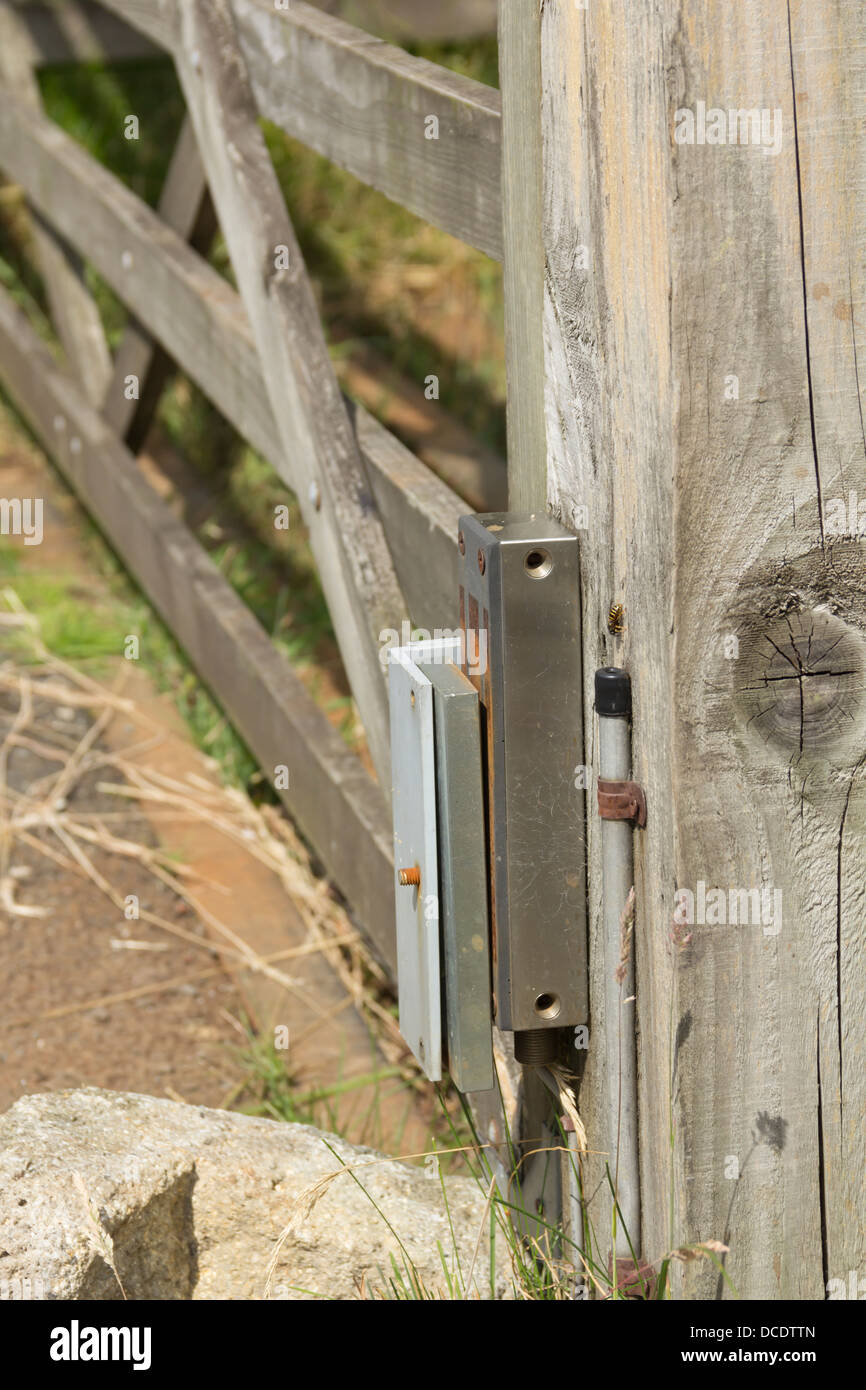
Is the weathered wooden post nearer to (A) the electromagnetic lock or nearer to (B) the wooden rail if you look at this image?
(A) the electromagnetic lock

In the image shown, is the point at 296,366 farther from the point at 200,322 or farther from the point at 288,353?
the point at 200,322

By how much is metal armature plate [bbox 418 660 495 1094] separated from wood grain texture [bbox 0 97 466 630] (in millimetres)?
457

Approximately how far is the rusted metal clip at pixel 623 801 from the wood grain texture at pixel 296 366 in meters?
0.92

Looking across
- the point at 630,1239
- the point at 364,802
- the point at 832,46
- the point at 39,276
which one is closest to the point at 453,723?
the point at 630,1239

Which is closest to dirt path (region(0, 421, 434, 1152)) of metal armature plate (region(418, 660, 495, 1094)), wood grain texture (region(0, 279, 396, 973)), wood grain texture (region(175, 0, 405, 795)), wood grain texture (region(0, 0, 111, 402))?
wood grain texture (region(0, 279, 396, 973))

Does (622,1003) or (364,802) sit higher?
(364,802)

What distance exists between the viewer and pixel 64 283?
4.61 metres

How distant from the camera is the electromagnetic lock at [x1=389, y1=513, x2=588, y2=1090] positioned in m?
1.37

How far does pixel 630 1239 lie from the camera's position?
1.38 m

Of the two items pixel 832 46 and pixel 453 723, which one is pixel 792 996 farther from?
pixel 832 46

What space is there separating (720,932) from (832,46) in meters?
0.71

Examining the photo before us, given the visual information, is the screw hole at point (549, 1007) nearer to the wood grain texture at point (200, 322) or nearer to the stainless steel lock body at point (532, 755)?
the stainless steel lock body at point (532, 755)

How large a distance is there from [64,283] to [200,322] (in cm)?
173
